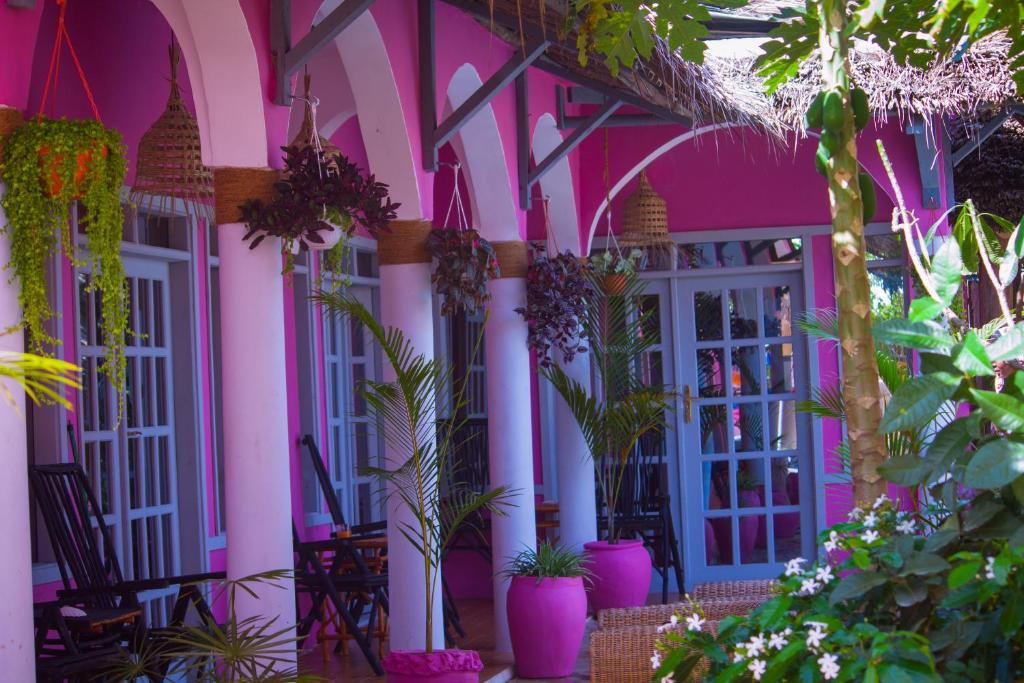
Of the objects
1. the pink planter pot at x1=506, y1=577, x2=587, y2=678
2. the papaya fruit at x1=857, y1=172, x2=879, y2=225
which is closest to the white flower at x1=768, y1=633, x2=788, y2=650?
the papaya fruit at x1=857, y1=172, x2=879, y2=225

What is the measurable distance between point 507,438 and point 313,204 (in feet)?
9.32

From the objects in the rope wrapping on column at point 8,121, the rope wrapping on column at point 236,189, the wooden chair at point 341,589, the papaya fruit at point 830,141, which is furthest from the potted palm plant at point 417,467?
the papaya fruit at point 830,141

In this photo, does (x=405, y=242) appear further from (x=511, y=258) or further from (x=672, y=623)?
(x=672, y=623)

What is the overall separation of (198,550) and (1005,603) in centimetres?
512

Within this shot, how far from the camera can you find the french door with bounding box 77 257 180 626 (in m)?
6.14

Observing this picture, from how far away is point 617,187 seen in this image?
9422 mm

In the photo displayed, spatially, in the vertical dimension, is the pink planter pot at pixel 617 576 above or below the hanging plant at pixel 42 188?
below

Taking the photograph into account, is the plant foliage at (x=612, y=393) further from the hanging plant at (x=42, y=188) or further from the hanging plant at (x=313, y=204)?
the hanging plant at (x=42, y=188)

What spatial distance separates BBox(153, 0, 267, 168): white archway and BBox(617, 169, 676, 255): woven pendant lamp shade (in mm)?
4947

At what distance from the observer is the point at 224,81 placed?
14.2ft

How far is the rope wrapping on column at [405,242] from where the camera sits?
5.77m

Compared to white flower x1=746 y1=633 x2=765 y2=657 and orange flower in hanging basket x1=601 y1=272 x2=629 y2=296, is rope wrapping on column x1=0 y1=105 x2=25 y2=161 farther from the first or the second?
orange flower in hanging basket x1=601 y1=272 x2=629 y2=296

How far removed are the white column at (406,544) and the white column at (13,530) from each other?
220cm

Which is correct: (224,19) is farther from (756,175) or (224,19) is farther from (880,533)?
(756,175)
